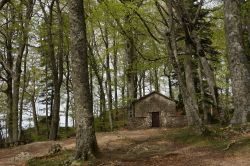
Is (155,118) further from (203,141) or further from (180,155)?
(180,155)

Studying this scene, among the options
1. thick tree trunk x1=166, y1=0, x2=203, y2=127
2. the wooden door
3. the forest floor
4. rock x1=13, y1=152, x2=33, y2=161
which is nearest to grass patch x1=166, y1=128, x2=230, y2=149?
the forest floor

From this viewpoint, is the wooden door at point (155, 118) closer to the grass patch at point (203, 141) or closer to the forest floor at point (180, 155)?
the forest floor at point (180, 155)

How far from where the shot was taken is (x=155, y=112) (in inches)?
1234

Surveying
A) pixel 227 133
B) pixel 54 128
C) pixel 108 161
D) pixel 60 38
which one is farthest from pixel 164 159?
pixel 60 38

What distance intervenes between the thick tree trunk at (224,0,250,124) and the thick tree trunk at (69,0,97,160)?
5238 mm

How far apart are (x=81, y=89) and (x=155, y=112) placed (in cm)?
2179

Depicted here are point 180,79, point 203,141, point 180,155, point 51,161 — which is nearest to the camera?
point 180,155

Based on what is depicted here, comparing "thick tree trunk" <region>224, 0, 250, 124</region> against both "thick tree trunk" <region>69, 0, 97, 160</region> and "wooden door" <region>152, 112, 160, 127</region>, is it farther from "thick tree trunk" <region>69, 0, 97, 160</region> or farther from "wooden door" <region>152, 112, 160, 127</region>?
"wooden door" <region>152, 112, 160, 127</region>

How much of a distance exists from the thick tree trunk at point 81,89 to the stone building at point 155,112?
2051cm

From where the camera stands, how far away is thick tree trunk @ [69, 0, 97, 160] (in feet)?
32.0

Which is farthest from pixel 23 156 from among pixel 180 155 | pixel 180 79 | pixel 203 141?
pixel 203 141

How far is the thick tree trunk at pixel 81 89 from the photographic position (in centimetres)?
977

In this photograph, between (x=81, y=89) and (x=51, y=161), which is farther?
(x=51, y=161)

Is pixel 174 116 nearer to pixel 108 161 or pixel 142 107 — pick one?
pixel 142 107
